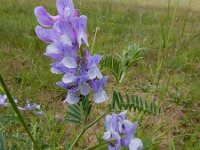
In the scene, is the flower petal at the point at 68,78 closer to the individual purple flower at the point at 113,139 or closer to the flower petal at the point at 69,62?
the flower petal at the point at 69,62

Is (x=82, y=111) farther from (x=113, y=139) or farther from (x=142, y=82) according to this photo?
(x=142, y=82)

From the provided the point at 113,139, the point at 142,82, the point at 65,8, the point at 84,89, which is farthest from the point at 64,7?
the point at 142,82

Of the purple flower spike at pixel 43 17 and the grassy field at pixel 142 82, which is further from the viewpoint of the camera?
the grassy field at pixel 142 82

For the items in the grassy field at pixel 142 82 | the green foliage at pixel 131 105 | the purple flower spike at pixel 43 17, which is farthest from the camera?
the grassy field at pixel 142 82

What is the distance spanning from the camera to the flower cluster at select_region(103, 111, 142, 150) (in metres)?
0.66

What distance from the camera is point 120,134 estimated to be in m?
0.69

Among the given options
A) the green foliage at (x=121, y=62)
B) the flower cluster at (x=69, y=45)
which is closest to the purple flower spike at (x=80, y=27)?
the flower cluster at (x=69, y=45)

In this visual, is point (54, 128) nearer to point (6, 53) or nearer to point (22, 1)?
point (6, 53)

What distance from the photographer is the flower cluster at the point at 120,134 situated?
Answer: 26.0 inches

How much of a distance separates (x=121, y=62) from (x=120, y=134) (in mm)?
137

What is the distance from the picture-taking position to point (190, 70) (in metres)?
2.86

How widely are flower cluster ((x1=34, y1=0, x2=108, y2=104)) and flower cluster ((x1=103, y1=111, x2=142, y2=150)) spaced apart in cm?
11

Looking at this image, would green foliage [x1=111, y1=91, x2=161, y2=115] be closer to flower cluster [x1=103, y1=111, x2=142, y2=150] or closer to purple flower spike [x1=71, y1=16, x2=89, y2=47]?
flower cluster [x1=103, y1=111, x2=142, y2=150]

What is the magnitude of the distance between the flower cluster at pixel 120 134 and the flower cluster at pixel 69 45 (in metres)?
0.11
